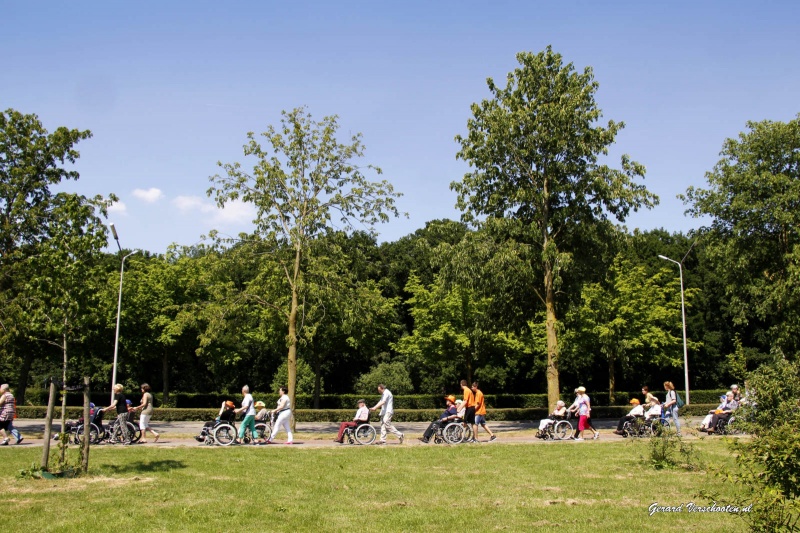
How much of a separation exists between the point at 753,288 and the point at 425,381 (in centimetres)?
2382

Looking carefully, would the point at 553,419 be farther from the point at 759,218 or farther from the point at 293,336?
the point at 759,218

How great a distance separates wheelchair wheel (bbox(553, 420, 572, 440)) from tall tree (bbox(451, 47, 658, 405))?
3332 millimetres

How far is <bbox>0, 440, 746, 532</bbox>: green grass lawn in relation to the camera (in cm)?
855

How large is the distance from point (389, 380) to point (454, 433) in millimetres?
25805

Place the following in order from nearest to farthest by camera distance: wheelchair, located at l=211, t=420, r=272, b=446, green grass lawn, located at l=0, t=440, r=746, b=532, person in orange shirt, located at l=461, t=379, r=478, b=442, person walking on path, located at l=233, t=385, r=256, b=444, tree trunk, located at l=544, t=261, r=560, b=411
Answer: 1. green grass lawn, located at l=0, t=440, r=746, b=532
2. wheelchair, located at l=211, t=420, r=272, b=446
3. person walking on path, located at l=233, t=385, r=256, b=444
4. person in orange shirt, located at l=461, t=379, r=478, b=442
5. tree trunk, located at l=544, t=261, r=560, b=411

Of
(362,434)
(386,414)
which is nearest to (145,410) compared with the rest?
(362,434)

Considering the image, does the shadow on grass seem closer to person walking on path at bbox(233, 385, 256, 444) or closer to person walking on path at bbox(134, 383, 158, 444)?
person walking on path at bbox(233, 385, 256, 444)

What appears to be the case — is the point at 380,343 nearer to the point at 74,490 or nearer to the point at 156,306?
the point at 156,306

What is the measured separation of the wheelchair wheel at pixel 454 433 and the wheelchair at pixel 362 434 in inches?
79.9

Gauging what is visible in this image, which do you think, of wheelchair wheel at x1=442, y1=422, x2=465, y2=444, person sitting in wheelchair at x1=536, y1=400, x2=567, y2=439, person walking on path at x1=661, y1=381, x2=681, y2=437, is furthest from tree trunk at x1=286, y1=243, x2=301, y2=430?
person walking on path at x1=661, y1=381, x2=681, y2=437

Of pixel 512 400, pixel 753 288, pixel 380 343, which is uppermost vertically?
pixel 753 288

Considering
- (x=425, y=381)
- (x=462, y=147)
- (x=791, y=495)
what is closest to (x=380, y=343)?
(x=425, y=381)

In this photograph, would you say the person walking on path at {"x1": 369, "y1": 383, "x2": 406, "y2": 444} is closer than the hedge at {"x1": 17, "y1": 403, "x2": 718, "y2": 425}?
Yes

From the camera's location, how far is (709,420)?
21.9 m
